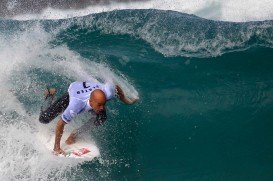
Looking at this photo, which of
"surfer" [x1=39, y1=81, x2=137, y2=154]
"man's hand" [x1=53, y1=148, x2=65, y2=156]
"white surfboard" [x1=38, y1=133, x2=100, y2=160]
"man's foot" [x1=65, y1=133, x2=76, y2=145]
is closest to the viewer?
"surfer" [x1=39, y1=81, x2=137, y2=154]

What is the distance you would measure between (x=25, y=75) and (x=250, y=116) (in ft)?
15.3

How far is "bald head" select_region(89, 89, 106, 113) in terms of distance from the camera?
6191 millimetres

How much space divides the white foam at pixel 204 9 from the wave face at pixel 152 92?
1.36 ft

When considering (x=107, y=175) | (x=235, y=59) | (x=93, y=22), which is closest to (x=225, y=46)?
(x=235, y=59)

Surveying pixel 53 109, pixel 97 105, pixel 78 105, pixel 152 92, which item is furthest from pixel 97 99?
pixel 152 92

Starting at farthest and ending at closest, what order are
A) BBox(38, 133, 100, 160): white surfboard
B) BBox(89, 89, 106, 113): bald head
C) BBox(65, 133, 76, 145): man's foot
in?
BBox(65, 133, 76, 145): man's foot → BBox(38, 133, 100, 160): white surfboard → BBox(89, 89, 106, 113): bald head

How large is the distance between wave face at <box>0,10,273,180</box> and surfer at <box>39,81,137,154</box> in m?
0.44

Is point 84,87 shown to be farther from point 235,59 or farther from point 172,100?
point 235,59

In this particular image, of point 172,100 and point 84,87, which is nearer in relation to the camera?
point 84,87

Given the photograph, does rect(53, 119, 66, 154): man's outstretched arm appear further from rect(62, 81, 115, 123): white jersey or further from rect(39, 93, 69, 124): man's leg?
rect(39, 93, 69, 124): man's leg

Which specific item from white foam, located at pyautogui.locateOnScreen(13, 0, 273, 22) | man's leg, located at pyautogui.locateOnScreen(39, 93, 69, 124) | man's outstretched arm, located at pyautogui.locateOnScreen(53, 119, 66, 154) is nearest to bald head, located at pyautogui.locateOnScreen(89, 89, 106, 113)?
man's outstretched arm, located at pyautogui.locateOnScreen(53, 119, 66, 154)

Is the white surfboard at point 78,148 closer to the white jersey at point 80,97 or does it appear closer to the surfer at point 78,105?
the surfer at point 78,105

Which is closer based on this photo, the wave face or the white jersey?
the white jersey

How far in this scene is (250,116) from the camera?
7980 mm
